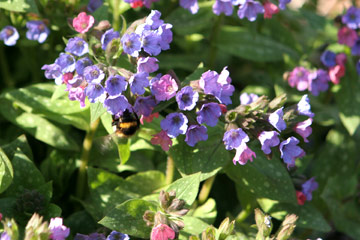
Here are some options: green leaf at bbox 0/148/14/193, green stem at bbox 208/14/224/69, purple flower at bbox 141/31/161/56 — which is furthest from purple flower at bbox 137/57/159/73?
green stem at bbox 208/14/224/69

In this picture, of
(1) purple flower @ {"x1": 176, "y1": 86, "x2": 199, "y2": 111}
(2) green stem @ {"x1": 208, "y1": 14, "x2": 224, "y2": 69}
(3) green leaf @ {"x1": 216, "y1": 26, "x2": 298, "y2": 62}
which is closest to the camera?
(1) purple flower @ {"x1": 176, "y1": 86, "x2": 199, "y2": 111}

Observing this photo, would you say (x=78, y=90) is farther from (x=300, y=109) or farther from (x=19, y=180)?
(x=300, y=109)

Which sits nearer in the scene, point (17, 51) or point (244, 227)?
point (244, 227)

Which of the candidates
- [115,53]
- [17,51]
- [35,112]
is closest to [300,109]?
[115,53]

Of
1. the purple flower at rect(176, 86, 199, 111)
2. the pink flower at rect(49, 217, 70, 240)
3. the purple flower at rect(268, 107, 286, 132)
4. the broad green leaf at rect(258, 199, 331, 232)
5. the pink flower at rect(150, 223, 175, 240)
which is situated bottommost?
the broad green leaf at rect(258, 199, 331, 232)

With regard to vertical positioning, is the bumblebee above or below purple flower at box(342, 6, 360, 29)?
above

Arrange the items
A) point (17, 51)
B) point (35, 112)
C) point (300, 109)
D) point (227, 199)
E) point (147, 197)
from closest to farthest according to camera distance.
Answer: point (300, 109) < point (147, 197) < point (35, 112) < point (227, 199) < point (17, 51)

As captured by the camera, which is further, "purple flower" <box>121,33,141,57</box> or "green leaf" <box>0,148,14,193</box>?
Result: "green leaf" <box>0,148,14,193</box>

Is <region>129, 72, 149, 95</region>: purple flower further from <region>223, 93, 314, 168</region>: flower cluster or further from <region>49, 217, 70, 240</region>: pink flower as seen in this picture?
<region>49, 217, 70, 240</region>: pink flower
